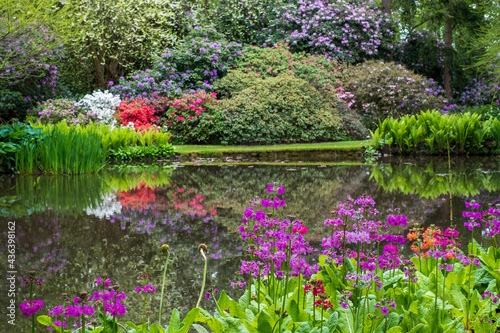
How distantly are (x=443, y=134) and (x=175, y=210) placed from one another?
7579 millimetres

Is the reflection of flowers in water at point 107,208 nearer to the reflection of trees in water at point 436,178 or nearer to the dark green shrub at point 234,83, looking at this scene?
the reflection of trees in water at point 436,178

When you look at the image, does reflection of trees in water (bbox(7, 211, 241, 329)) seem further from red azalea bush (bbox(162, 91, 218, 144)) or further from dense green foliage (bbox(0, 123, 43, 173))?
red azalea bush (bbox(162, 91, 218, 144))

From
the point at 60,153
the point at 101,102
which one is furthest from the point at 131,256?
the point at 101,102

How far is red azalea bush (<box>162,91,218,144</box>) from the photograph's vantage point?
42.4ft

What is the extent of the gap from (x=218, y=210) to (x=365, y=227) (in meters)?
2.88

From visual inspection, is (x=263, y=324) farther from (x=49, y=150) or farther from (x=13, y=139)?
(x=13, y=139)

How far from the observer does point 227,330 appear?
75.2 inches

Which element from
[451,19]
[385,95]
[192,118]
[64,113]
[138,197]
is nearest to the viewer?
[138,197]

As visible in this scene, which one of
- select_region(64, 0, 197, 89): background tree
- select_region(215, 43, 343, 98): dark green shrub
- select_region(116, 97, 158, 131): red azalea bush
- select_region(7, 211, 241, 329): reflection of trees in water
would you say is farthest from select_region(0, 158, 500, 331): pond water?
select_region(64, 0, 197, 89): background tree

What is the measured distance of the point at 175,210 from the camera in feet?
16.3

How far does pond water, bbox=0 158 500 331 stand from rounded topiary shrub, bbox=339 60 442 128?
680cm

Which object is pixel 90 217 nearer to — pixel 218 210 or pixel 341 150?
pixel 218 210

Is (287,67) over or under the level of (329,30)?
under

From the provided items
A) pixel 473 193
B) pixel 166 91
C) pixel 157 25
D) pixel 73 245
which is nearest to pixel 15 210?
pixel 73 245
